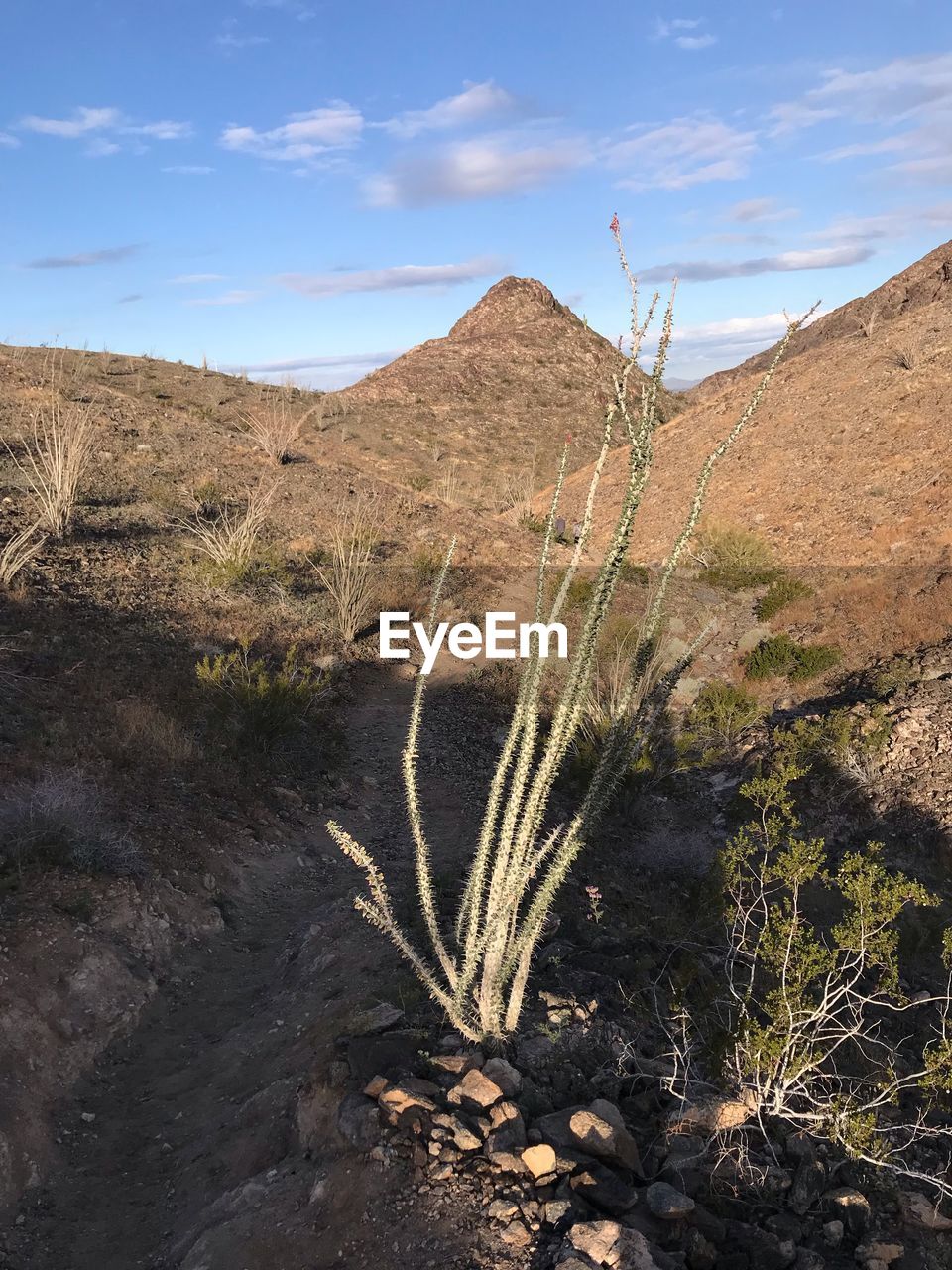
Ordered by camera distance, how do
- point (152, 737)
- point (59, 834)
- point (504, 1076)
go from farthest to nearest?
point (152, 737), point (59, 834), point (504, 1076)

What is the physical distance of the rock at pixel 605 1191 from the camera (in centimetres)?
285

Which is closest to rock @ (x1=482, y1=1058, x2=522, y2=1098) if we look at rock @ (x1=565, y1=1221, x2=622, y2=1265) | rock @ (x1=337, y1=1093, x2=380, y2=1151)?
rock @ (x1=337, y1=1093, x2=380, y2=1151)

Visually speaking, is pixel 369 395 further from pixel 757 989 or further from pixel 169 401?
pixel 757 989

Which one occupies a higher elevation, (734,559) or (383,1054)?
(734,559)

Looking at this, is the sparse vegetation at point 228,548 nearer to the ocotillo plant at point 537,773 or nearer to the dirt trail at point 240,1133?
the dirt trail at point 240,1133

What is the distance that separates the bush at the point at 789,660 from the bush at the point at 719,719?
62 cm

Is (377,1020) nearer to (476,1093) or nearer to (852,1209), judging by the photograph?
(476,1093)

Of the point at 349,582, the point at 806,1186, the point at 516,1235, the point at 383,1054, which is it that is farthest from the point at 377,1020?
the point at 349,582

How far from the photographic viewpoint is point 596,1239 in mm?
2600

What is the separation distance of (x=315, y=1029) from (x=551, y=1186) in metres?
1.72

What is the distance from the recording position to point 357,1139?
3203 millimetres

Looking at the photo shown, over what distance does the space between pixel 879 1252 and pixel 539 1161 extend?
1.30 metres

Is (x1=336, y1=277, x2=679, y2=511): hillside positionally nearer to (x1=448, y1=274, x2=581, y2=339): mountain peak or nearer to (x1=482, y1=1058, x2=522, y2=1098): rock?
(x1=448, y1=274, x2=581, y2=339): mountain peak

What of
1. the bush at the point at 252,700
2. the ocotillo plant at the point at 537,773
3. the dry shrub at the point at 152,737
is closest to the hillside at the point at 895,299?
the bush at the point at 252,700
